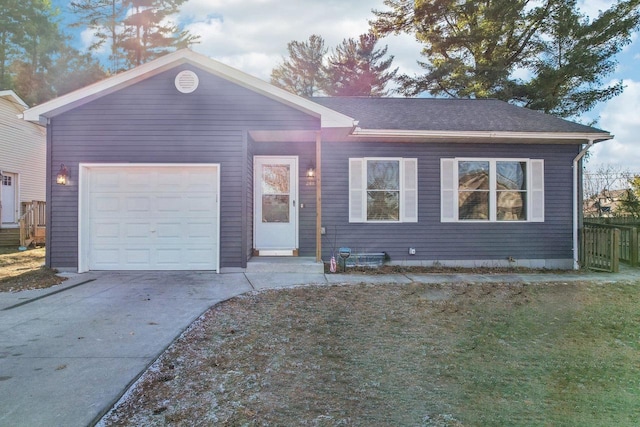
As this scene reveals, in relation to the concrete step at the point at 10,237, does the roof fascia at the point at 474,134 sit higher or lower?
higher

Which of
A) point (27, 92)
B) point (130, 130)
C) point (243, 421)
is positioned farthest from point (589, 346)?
point (27, 92)

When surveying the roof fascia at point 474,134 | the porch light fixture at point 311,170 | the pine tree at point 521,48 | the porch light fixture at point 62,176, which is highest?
the pine tree at point 521,48

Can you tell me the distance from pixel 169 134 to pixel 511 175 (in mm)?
7479

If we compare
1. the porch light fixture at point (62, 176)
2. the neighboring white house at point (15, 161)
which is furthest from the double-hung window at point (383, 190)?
the neighboring white house at point (15, 161)

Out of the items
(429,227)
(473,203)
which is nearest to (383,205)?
(429,227)

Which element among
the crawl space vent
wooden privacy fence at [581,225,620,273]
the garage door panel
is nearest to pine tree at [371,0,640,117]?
wooden privacy fence at [581,225,620,273]

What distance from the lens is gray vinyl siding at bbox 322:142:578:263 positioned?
8.40m

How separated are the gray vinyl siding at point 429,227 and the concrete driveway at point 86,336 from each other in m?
2.82

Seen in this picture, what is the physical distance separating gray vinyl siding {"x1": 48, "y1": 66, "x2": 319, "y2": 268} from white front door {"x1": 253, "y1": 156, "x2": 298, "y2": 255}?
1281mm

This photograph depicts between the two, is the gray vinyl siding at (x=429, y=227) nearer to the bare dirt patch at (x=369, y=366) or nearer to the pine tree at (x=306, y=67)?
the bare dirt patch at (x=369, y=366)

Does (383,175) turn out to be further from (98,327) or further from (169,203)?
(98,327)

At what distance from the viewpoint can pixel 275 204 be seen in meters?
8.64

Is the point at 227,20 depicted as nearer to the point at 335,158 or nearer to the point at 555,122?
the point at 335,158

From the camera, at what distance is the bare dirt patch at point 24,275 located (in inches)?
245
